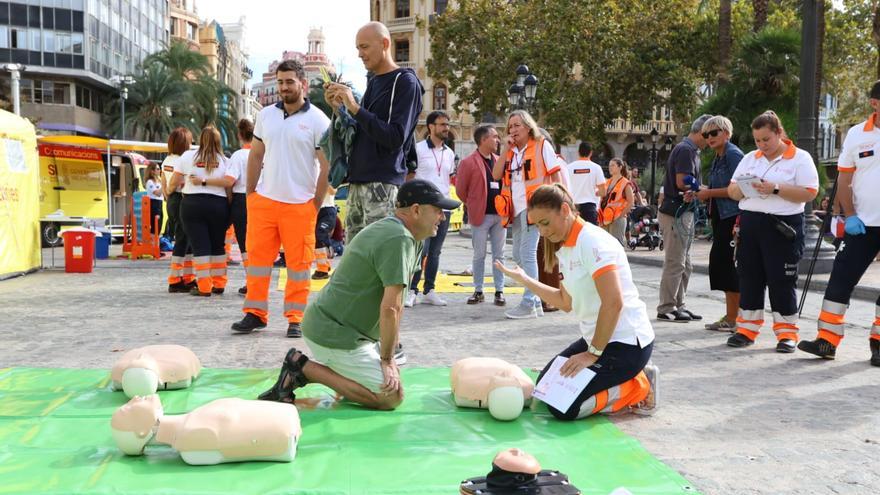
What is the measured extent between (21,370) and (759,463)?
14.5 ft

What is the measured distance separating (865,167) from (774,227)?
761 mm

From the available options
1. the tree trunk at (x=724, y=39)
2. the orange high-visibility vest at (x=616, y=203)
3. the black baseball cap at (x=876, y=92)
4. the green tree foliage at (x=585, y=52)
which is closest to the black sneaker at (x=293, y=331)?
the black baseball cap at (x=876, y=92)

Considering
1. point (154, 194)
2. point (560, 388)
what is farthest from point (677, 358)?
point (154, 194)

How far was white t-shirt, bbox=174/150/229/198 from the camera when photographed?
873 cm

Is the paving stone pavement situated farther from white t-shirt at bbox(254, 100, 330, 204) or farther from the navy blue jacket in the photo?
the navy blue jacket

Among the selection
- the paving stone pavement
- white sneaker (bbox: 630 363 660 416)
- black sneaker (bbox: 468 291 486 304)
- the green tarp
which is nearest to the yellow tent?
the paving stone pavement

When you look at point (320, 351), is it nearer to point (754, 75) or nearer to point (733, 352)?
point (733, 352)

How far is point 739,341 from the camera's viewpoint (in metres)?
6.38

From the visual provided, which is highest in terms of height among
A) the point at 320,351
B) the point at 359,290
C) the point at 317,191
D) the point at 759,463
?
the point at 317,191

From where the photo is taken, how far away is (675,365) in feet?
18.6

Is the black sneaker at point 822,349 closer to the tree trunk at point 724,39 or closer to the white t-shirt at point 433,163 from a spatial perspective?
the white t-shirt at point 433,163

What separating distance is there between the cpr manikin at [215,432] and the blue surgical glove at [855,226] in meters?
4.45

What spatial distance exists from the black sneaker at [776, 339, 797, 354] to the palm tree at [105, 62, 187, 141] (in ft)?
176

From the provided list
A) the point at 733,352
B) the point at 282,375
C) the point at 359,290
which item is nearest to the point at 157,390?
the point at 282,375
